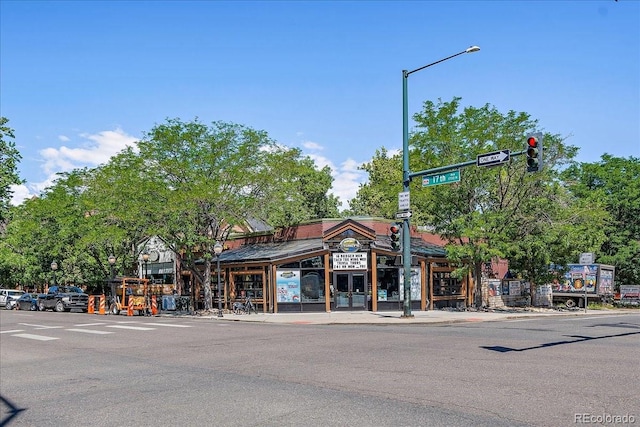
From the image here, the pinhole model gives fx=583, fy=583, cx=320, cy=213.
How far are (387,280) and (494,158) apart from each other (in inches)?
561

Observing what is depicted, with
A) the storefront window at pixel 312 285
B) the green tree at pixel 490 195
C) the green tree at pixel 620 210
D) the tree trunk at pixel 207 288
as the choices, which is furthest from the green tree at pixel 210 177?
the green tree at pixel 620 210

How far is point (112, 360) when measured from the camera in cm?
1330

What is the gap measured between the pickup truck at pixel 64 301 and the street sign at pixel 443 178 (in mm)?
25246

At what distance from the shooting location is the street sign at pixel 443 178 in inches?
852

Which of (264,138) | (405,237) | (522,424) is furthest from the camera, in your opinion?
(264,138)

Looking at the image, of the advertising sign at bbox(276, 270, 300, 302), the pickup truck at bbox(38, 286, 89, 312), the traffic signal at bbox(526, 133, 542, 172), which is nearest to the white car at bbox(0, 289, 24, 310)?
the pickup truck at bbox(38, 286, 89, 312)

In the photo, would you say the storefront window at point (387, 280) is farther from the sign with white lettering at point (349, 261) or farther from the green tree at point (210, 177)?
the green tree at point (210, 177)

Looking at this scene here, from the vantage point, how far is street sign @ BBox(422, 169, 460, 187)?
71.0 feet

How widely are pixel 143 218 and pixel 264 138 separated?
7.70 meters

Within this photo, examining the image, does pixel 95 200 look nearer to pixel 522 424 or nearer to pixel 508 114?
pixel 508 114

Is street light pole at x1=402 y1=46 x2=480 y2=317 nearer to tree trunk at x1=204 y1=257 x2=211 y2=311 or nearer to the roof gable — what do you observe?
the roof gable

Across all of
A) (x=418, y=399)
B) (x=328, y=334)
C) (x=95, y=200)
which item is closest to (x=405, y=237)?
(x=328, y=334)

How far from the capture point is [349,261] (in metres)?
31.9

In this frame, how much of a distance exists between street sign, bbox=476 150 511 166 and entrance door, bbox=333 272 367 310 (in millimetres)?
13507
